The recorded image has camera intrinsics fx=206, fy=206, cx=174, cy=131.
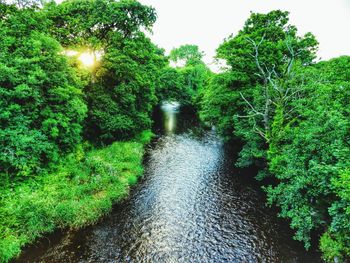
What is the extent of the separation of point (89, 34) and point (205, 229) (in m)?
21.5

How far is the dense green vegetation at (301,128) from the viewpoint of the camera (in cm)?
1043

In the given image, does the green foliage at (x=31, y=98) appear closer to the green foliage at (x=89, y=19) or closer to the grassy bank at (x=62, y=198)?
the grassy bank at (x=62, y=198)

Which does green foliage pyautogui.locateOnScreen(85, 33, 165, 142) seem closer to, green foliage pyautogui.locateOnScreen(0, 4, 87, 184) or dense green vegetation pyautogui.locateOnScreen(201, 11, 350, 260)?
green foliage pyautogui.locateOnScreen(0, 4, 87, 184)

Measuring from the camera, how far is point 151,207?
15188mm

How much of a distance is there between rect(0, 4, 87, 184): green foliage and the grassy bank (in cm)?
119

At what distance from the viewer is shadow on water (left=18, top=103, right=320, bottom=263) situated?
11055mm

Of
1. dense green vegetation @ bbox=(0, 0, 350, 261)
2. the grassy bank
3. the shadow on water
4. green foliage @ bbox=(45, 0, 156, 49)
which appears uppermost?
green foliage @ bbox=(45, 0, 156, 49)

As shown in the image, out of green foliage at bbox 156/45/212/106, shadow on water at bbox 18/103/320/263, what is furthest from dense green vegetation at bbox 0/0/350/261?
green foliage at bbox 156/45/212/106

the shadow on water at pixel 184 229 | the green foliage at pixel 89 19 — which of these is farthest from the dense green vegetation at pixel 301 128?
the green foliage at pixel 89 19

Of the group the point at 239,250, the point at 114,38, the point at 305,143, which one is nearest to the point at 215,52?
the point at 114,38

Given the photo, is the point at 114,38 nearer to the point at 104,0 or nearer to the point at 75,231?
the point at 104,0

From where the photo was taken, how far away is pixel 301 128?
13.4 metres

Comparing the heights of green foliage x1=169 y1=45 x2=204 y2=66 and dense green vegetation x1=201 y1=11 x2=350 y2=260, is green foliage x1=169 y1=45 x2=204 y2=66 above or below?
above

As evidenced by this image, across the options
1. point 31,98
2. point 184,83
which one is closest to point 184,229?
point 31,98
